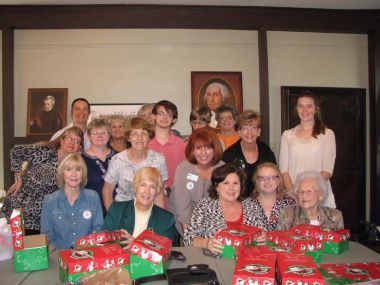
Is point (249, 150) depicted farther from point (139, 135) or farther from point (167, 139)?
point (139, 135)

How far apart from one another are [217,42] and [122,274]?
408 cm

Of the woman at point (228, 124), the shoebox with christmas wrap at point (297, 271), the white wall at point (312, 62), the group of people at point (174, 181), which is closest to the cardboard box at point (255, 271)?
the shoebox with christmas wrap at point (297, 271)

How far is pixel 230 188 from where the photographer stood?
7.62 ft

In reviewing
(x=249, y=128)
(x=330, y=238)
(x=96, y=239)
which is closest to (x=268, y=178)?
(x=249, y=128)

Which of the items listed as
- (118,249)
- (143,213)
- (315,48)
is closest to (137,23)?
(315,48)

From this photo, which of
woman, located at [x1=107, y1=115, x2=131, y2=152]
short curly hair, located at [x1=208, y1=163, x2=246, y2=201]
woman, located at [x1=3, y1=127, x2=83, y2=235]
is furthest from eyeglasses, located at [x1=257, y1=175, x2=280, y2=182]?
woman, located at [x1=3, y1=127, x2=83, y2=235]

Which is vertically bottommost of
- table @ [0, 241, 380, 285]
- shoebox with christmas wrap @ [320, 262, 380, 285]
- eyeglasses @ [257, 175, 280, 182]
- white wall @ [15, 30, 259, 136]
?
table @ [0, 241, 380, 285]

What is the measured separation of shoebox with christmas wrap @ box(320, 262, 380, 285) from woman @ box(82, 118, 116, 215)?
73.6 inches

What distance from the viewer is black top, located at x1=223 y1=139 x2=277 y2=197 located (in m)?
2.89

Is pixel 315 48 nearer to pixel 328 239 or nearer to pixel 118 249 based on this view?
pixel 328 239

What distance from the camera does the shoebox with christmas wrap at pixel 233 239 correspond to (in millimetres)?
1794

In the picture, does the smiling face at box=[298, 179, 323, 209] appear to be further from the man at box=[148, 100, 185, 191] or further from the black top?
the man at box=[148, 100, 185, 191]

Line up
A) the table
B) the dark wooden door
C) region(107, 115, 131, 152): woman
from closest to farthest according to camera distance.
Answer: the table
region(107, 115, 131, 152): woman
the dark wooden door

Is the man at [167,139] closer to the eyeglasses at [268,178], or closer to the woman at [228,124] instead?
the woman at [228,124]
